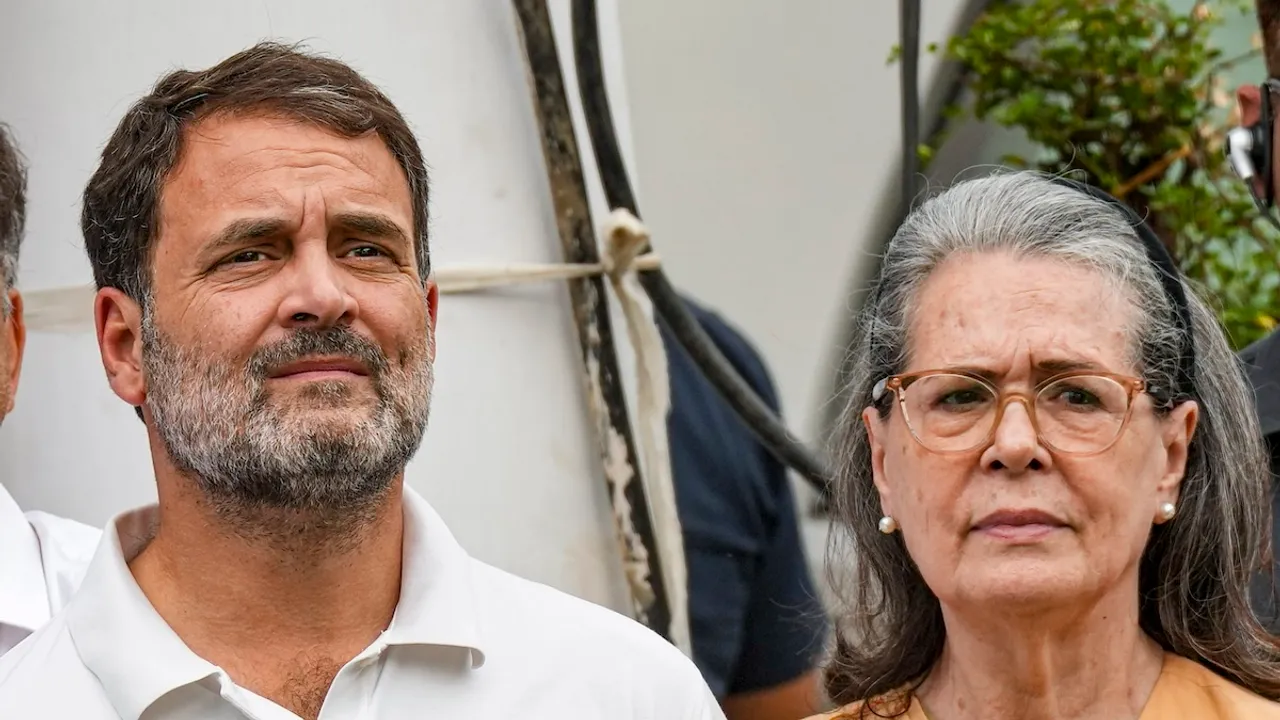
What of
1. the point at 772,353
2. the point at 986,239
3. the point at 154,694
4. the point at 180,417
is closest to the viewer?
the point at 154,694

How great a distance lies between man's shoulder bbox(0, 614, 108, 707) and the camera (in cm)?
192

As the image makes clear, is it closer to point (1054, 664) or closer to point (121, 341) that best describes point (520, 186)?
point (121, 341)

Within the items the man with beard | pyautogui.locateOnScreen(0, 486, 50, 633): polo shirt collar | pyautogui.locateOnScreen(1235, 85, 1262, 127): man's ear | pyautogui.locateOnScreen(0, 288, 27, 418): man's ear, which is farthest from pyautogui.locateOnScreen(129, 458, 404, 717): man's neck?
pyautogui.locateOnScreen(1235, 85, 1262, 127): man's ear

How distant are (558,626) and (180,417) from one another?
1.81 ft

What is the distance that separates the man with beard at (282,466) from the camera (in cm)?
200

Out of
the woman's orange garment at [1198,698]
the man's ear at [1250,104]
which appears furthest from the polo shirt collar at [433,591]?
the man's ear at [1250,104]

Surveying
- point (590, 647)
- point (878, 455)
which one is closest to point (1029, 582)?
point (878, 455)

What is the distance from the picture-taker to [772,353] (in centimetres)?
319

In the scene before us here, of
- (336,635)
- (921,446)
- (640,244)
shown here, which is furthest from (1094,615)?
(640,244)

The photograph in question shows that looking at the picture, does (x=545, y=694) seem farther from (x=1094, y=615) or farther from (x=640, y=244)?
(x=640, y=244)

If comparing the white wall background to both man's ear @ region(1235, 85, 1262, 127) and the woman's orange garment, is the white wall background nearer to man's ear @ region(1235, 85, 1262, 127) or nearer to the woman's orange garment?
man's ear @ region(1235, 85, 1262, 127)

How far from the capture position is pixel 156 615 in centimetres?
201

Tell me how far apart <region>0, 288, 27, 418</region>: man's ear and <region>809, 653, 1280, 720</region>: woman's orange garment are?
5.74 ft

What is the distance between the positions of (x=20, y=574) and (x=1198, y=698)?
1718 mm
